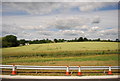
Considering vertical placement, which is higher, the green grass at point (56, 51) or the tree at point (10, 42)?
the tree at point (10, 42)

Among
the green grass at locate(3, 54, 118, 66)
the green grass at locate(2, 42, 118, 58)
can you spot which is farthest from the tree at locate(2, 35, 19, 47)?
the green grass at locate(3, 54, 118, 66)

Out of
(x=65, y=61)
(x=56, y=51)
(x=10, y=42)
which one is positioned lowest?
(x=65, y=61)

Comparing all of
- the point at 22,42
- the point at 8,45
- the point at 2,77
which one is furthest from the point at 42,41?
the point at 2,77

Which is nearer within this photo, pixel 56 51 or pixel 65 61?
pixel 65 61

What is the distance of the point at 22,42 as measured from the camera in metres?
58.5

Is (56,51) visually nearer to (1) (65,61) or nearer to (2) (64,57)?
(2) (64,57)

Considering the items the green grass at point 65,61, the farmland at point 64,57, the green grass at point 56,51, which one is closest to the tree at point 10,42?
the green grass at point 56,51

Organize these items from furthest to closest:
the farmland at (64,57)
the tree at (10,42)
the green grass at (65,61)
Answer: the tree at (10,42)
the farmland at (64,57)
the green grass at (65,61)

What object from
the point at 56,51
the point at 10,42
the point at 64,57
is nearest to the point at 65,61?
the point at 64,57

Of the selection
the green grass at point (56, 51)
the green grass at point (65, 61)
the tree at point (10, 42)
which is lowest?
the green grass at point (65, 61)

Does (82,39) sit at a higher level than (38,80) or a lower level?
higher

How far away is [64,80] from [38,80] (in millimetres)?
1768

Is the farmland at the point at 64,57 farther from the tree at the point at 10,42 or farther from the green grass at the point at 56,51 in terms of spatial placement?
the tree at the point at 10,42

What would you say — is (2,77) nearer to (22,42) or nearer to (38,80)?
(38,80)
